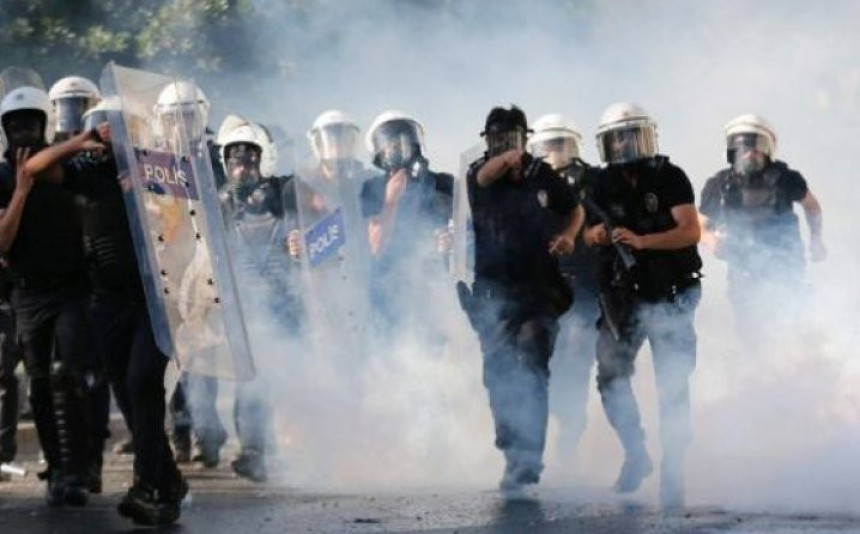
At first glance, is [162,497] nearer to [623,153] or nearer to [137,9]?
[623,153]

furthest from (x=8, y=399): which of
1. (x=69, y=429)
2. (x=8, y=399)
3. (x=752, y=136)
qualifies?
(x=752, y=136)

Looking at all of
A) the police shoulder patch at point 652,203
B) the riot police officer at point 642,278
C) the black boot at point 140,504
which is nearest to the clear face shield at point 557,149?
the riot police officer at point 642,278

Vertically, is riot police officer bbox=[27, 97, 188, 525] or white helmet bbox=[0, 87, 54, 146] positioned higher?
white helmet bbox=[0, 87, 54, 146]

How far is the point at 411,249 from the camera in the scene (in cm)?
1227

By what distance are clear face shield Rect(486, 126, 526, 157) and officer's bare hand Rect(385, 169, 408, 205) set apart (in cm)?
159

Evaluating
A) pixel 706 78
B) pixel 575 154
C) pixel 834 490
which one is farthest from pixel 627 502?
pixel 706 78

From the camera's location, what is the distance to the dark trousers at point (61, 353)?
32.4 ft

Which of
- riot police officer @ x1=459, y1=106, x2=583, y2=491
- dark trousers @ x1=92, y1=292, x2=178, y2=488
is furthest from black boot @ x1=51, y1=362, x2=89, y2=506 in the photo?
riot police officer @ x1=459, y1=106, x2=583, y2=491

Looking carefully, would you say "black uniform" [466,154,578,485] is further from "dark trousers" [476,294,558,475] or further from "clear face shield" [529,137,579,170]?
"clear face shield" [529,137,579,170]

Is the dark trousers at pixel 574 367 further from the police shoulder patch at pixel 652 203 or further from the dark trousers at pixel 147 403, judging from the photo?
the dark trousers at pixel 147 403

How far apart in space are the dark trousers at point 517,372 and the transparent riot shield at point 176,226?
175cm

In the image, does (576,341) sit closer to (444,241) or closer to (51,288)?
(444,241)

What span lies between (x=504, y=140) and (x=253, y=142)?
2.39 metres

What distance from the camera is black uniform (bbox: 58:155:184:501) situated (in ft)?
29.3
